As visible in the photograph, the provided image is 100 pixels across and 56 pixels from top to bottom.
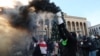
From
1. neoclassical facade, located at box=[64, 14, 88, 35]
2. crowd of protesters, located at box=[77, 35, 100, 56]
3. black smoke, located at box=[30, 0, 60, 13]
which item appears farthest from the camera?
neoclassical facade, located at box=[64, 14, 88, 35]

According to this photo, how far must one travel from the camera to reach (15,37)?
12438mm

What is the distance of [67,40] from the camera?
9.16 metres

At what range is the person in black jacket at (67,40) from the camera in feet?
29.0

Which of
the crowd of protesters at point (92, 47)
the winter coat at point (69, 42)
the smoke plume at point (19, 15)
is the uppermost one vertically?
the smoke plume at point (19, 15)

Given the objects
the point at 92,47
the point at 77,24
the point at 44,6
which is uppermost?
the point at 44,6

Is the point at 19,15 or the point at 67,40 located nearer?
the point at 67,40

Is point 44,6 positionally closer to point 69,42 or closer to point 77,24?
point 69,42

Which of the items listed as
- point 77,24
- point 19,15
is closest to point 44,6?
point 19,15

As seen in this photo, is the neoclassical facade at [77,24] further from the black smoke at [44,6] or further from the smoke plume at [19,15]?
the black smoke at [44,6]

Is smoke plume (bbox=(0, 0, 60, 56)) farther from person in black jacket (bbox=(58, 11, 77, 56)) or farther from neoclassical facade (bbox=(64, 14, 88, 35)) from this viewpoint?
neoclassical facade (bbox=(64, 14, 88, 35))

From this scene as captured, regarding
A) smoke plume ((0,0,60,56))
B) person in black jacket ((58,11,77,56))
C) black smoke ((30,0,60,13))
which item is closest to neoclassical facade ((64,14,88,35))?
smoke plume ((0,0,60,56))

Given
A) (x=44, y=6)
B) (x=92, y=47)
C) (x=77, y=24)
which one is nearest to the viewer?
(x=44, y=6)

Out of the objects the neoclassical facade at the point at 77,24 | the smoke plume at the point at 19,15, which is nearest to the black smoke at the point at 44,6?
the smoke plume at the point at 19,15

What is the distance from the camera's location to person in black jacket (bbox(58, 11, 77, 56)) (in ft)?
29.0
